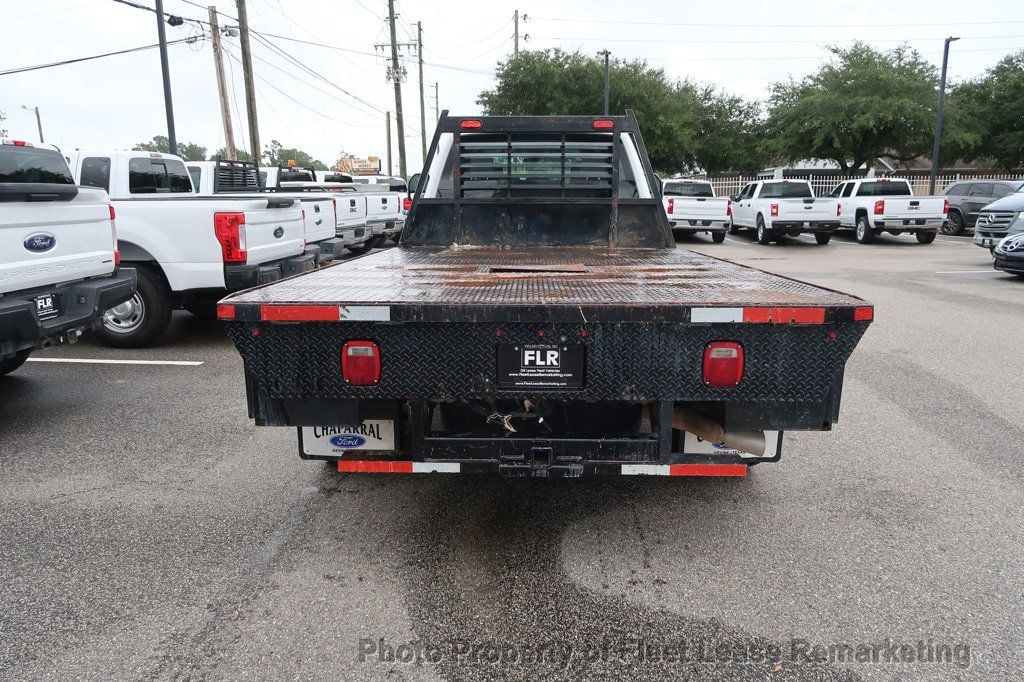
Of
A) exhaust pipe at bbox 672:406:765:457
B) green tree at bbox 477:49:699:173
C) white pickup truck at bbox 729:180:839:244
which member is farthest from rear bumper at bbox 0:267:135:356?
green tree at bbox 477:49:699:173

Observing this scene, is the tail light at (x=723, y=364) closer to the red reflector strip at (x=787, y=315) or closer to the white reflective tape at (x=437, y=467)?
the red reflector strip at (x=787, y=315)

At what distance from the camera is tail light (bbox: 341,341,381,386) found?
281cm

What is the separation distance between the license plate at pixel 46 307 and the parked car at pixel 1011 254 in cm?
1329

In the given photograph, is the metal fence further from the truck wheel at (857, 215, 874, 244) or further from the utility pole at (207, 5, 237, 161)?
the utility pole at (207, 5, 237, 161)

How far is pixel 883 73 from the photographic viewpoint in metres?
34.8

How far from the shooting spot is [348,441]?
3.27m

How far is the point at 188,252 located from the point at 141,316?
35.7 inches

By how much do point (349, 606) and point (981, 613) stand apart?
2.51m

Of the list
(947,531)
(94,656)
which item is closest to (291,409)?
(94,656)

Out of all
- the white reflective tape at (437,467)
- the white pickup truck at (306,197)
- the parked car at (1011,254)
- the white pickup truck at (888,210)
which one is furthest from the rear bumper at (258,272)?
the white pickup truck at (888,210)

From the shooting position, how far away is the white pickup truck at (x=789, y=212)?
19.1 meters

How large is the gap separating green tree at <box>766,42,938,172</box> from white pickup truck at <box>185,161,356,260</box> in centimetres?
3062

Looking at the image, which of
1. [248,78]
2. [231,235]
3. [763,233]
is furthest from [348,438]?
[248,78]

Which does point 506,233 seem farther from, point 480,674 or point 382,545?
point 480,674
